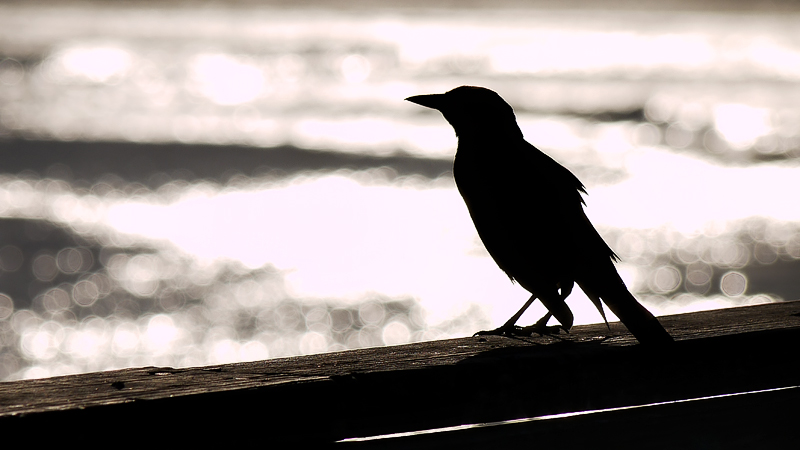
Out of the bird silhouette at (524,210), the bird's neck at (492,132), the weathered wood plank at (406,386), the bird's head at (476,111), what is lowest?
the weathered wood plank at (406,386)

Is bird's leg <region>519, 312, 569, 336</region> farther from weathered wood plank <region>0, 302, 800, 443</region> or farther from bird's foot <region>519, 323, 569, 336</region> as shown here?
weathered wood plank <region>0, 302, 800, 443</region>

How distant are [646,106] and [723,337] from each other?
29.7 metres

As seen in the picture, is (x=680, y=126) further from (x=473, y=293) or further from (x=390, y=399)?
(x=390, y=399)

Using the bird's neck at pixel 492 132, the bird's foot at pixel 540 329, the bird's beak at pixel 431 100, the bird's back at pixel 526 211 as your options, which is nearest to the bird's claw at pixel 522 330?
the bird's foot at pixel 540 329

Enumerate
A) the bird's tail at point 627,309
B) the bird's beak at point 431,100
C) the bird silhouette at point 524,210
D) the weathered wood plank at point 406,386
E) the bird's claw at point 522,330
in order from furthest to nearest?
the bird's beak at point 431,100
the bird's claw at point 522,330
the bird silhouette at point 524,210
the bird's tail at point 627,309
the weathered wood plank at point 406,386

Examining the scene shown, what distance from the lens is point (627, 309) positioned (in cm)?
290

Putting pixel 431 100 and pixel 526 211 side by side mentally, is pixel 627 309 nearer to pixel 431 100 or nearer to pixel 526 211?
pixel 526 211

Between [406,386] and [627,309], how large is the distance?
1091mm

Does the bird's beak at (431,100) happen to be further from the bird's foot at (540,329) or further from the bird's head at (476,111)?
the bird's foot at (540,329)

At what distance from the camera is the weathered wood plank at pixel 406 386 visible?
185cm

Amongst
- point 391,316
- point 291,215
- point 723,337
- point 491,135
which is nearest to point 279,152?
point 291,215

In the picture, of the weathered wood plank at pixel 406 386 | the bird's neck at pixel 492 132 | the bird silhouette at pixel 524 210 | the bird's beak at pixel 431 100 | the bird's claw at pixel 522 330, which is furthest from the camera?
the bird's beak at pixel 431 100

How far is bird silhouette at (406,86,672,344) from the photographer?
3.66m

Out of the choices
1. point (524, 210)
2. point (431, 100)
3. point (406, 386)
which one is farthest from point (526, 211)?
point (406, 386)
